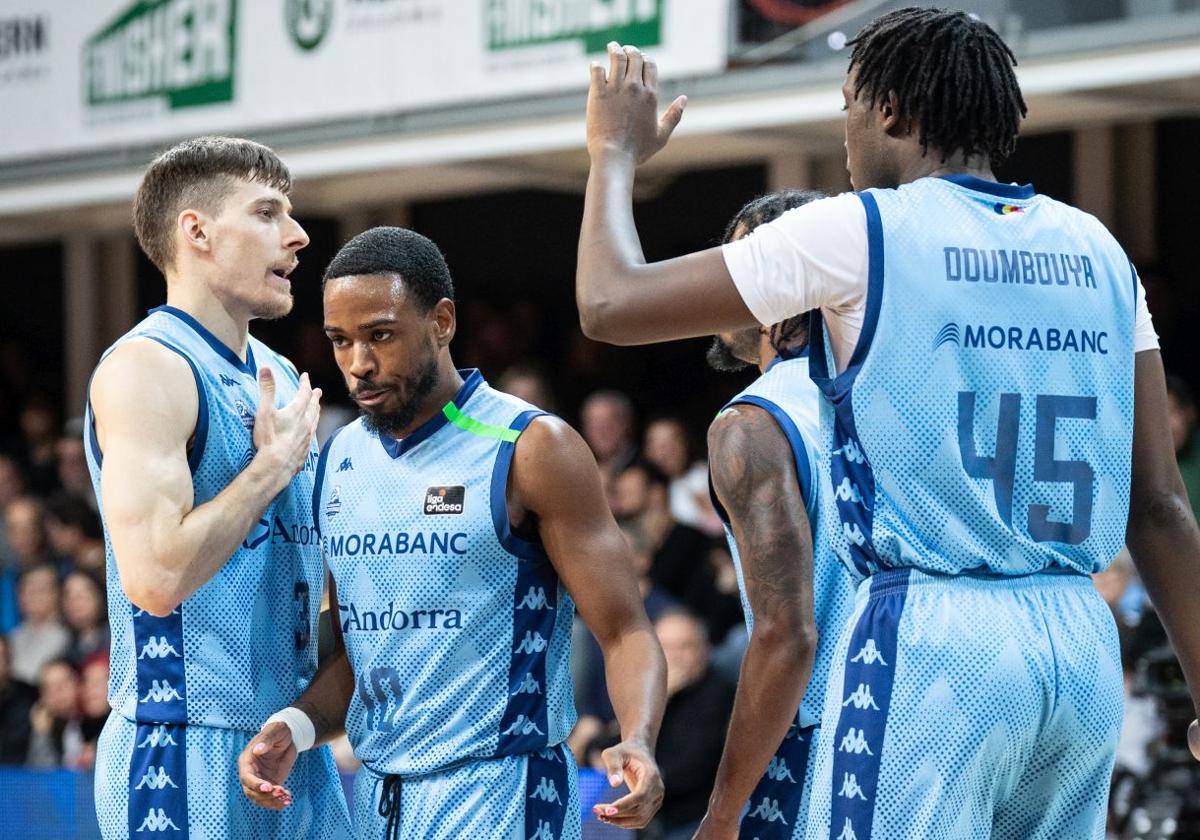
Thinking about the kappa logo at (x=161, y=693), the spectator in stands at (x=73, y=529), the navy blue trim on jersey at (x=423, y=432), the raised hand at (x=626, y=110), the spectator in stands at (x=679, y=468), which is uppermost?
the raised hand at (x=626, y=110)

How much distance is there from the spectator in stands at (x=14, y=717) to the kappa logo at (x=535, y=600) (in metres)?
6.56

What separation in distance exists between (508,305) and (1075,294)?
10.4 m

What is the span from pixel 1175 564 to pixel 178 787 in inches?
76.3

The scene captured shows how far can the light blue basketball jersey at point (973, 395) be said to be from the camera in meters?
2.72

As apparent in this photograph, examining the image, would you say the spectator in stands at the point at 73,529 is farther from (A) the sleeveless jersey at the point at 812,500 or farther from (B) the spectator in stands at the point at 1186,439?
(A) the sleeveless jersey at the point at 812,500

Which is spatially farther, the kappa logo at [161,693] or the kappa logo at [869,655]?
the kappa logo at [161,693]

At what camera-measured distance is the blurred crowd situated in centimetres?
711

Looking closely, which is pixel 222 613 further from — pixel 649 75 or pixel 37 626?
pixel 37 626

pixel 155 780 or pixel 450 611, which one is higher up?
pixel 450 611

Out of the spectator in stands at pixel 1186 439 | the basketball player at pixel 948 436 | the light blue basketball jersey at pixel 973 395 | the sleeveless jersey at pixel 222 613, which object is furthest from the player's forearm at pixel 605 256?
the spectator in stands at pixel 1186 439

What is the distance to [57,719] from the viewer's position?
9.20m

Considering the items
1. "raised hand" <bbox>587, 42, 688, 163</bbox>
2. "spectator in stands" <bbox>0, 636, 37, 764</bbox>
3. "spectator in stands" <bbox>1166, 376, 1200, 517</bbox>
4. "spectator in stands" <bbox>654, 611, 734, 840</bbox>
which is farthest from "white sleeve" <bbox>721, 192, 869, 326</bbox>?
"spectator in stands" <bbox>0, 636, 37, 764</bbox>

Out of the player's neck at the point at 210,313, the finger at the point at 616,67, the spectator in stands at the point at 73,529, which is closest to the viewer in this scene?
the finger at the point at 616,67

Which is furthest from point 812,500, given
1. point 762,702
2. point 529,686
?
point 529,686
